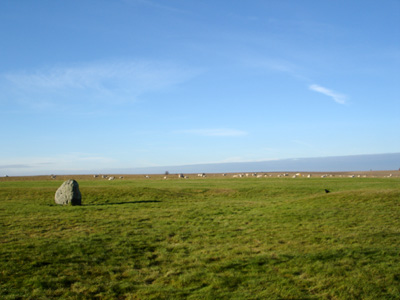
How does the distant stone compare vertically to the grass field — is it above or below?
above

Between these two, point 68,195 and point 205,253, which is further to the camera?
point 68,195

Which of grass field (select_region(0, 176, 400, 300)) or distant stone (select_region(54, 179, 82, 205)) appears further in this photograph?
distant stone (select_region(54, 179, 82, 205))

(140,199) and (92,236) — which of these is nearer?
(92,236)

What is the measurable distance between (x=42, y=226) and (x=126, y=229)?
16.9 ft

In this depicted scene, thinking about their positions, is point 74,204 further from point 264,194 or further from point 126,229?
point 264,194

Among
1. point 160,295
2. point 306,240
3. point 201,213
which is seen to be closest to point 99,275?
point 160,295

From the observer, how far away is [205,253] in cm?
1340

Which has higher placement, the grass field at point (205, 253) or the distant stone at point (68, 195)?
the distant stone at point (68, 195)

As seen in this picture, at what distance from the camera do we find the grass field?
9617mm

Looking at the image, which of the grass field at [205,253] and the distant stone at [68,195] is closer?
the grass field at [205,253]

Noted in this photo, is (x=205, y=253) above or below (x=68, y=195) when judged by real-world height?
below

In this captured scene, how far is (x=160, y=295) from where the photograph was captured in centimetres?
927

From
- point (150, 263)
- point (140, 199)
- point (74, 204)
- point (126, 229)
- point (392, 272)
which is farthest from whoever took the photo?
point (140, 199)

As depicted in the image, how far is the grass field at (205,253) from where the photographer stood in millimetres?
9617
